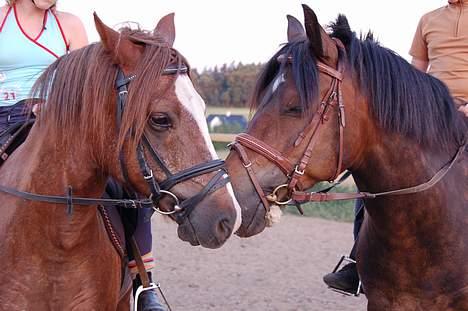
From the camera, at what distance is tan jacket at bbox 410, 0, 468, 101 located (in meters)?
4.41

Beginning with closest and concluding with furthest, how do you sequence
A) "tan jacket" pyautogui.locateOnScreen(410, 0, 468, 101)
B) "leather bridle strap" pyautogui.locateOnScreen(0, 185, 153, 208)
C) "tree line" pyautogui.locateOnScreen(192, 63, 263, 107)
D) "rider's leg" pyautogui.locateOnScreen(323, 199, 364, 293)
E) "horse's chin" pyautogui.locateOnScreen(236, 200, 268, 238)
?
"leather bridle strap" pyautogui.locateOnScreen(0, 185, 153, 208) → "horse's chin" pyautogui.locateOnScreen(236, 200, 268, 238) → "tan jacket" pyautogui.locateOnScreen(410, 0, 468, 101) → "rider's leg" pyautogui.locateOnScreen(323, 199, 364, 293) → "tree line" pyautogui.locateOnScreen(192, 63, 263, 107)

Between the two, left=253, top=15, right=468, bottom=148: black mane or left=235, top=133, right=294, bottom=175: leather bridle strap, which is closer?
left=235, top=133, right=294, bottom=175: leather bridle strap

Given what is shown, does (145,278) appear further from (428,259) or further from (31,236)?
(428,259)

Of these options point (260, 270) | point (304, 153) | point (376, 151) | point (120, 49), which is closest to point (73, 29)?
point (120, 49)

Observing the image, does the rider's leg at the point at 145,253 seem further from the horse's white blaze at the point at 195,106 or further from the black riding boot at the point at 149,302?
the horse's white blaze at the point at 195,106

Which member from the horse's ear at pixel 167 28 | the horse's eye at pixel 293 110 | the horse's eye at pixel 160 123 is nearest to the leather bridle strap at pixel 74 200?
the horse's eye at pixel 160 123

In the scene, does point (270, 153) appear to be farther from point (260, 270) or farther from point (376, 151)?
point (260, 270)

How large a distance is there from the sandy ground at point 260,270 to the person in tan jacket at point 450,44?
10.5 feet

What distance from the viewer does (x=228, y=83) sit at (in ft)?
66.1

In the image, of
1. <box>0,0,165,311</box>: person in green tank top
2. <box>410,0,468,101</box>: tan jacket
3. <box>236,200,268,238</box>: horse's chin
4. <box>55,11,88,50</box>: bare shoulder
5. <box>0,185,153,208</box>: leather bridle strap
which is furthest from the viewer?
<box>410,0,468,101</box>: tan jacket

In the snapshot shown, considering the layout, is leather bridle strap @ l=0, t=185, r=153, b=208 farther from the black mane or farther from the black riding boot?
the black riding boot

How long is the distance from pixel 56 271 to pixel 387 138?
186 cm

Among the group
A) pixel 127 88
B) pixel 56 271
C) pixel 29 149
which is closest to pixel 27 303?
pixel 56 271

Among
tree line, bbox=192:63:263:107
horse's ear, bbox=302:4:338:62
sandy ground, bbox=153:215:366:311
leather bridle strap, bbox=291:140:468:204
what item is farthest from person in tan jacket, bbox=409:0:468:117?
tree line, bbox=192:63:263:107
